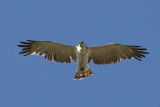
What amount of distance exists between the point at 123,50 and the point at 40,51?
3.54 metres

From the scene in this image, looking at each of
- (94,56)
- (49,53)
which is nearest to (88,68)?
(94,56)

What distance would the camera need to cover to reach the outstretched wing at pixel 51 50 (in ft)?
56.3

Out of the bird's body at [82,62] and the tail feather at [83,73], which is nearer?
the bird's body at [82,62]

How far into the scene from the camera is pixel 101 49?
17469 millimetres

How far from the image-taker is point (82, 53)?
1686cm

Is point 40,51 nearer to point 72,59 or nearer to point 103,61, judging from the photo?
point 72,59

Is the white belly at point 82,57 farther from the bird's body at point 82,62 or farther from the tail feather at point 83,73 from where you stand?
the tail feather at point 83,73

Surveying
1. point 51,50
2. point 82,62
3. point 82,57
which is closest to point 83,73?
point 82,62

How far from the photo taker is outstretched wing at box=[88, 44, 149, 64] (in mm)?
17484

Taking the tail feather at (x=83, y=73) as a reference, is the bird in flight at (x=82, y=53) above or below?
above

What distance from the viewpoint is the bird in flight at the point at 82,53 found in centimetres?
1709

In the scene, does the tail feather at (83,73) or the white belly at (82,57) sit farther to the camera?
the tail feather at (83,73)

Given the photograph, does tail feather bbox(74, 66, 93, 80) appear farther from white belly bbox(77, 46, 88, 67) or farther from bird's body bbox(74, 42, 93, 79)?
white belly bbox(77, 46, 88, 67)

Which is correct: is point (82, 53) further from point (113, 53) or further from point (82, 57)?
point (113, 53)
